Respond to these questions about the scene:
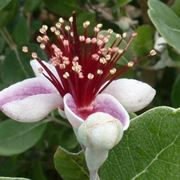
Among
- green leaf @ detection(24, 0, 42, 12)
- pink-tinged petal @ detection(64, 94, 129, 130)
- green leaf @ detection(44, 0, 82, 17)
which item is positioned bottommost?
green leaf @ detection(44, 0, 82, 17)

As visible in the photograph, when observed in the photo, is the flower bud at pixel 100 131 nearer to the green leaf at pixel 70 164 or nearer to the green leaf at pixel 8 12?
the green leaf at pixel 70 164

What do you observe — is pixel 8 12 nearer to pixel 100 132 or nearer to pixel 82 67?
pixel 82 67

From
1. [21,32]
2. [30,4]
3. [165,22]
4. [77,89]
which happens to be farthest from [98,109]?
[21,32]

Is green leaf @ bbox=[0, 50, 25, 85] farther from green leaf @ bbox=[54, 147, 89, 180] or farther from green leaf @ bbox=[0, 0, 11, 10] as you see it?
green leaf @ bbox=[54, 147, 89, 180]

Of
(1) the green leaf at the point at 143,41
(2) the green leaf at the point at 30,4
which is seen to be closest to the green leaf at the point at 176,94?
(1) the green leaf at the point at 143,41

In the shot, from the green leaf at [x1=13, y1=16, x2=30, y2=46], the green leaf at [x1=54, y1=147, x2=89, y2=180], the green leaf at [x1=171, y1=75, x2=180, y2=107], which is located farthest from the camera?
the green leaf at [x1=13, y1=16, x2=30, y2=46]

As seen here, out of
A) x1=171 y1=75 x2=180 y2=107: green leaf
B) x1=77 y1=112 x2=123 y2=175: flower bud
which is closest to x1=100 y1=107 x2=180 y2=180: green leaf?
x1=77 y1=112 x2=123 y2=175: flower bud

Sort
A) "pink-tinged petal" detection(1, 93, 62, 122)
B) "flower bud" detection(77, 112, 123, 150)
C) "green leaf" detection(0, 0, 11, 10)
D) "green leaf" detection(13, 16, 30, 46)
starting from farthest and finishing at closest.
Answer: "green leaf" detection(13, 16, 30, 46) < "green leaf" detection(0, 0, 11, 10) < "pink-tinged petal" detection(1, 93, 62, 122) < "flower bud" detection(77, 112, 123, 150)
